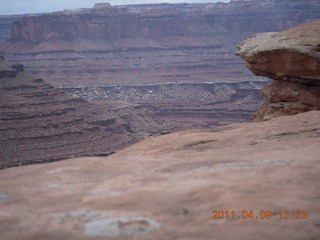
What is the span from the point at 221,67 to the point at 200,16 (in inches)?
781

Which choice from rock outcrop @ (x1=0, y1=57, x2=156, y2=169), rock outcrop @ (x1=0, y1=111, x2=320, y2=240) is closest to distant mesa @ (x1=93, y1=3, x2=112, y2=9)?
rock outcrop @ (x1=0, y1=57, x2=156, y2=169)

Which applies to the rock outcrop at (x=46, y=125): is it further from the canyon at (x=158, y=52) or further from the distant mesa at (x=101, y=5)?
the distant mesa at (x=101, y=5)

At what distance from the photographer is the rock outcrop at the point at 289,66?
14.6 meters

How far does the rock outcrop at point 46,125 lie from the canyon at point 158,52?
14.4 m

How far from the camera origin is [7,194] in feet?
20.3

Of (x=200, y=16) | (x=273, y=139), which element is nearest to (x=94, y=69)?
(x=200, y=16)

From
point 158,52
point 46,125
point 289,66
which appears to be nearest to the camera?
point 289,66

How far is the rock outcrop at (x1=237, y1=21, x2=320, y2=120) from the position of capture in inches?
576

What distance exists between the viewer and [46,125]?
4303cm
